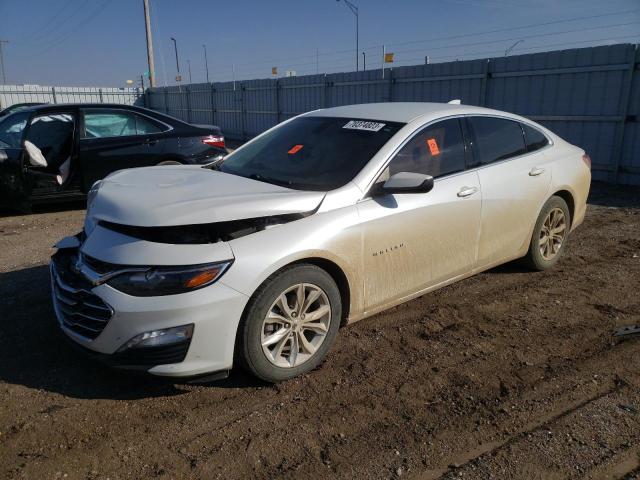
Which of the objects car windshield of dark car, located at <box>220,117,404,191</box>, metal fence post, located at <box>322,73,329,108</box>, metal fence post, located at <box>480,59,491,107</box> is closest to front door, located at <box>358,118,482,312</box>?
car windshield of dark car, located at <box>220,117,404,191</box>

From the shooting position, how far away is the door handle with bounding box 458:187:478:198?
3934mm

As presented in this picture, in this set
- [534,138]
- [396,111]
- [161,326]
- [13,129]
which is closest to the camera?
[161,326]

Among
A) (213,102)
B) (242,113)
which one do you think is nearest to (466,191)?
(242,113)

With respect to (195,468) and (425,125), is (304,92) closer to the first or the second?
(425,125)

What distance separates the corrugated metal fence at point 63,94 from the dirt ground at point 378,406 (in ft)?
88.9

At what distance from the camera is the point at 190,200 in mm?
3051

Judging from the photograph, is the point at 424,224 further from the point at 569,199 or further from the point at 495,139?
the point at 569,199

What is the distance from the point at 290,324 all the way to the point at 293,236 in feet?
1.75

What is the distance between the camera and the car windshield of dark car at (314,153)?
358 cm

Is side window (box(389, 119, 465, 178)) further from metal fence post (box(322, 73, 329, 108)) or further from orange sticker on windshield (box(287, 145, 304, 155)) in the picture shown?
metal fence post (box(322, 73, 329, 108))

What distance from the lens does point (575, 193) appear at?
5.12 metres

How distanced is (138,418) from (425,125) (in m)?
2.78

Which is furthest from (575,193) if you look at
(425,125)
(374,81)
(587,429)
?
(374,81)

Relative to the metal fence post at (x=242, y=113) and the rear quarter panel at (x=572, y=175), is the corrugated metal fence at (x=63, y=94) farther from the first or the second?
the rear quarter panel at (x=572, y=175)
